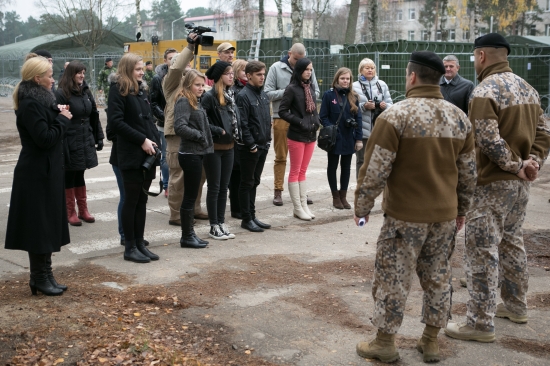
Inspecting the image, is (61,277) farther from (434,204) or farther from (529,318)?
(529,318)

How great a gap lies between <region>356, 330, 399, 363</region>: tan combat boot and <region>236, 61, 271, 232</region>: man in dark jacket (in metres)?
3.91

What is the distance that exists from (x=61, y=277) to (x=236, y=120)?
2863mm

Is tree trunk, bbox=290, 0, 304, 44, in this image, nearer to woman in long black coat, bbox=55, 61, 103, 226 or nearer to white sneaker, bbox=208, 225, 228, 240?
woman in long black coat, bbox=55, 61, 103, 226

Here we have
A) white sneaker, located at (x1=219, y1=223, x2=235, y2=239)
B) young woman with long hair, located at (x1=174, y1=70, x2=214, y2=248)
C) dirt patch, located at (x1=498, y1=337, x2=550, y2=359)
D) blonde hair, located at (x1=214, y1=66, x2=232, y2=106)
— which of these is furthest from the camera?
white sneaker, located at (x1=219, y1=223, x2=235, y2=239)

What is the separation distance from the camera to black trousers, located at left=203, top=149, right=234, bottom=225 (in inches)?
301

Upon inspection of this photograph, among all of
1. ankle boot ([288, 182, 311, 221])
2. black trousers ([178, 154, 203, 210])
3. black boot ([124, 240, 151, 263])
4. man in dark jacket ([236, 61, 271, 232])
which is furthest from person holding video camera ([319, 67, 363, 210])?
black boot ([124, 240, 151, 263])

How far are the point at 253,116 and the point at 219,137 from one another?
785mm

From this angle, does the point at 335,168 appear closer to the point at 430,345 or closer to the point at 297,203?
the point at 297,203

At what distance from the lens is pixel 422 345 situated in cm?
457

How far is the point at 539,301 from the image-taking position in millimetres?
5816

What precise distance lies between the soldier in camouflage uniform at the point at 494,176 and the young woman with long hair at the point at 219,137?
333 centimetres

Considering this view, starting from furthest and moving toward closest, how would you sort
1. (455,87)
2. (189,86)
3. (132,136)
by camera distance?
(455,87) → (189,86) → (132,136)

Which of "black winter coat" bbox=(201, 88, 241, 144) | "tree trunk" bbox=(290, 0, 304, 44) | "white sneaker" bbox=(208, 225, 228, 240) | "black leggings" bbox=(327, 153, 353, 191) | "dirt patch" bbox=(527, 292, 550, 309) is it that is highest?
"tree trunk" bbox=(290, 0, 304, 44)

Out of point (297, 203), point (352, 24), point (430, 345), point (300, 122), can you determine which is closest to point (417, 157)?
point (430, 345)
